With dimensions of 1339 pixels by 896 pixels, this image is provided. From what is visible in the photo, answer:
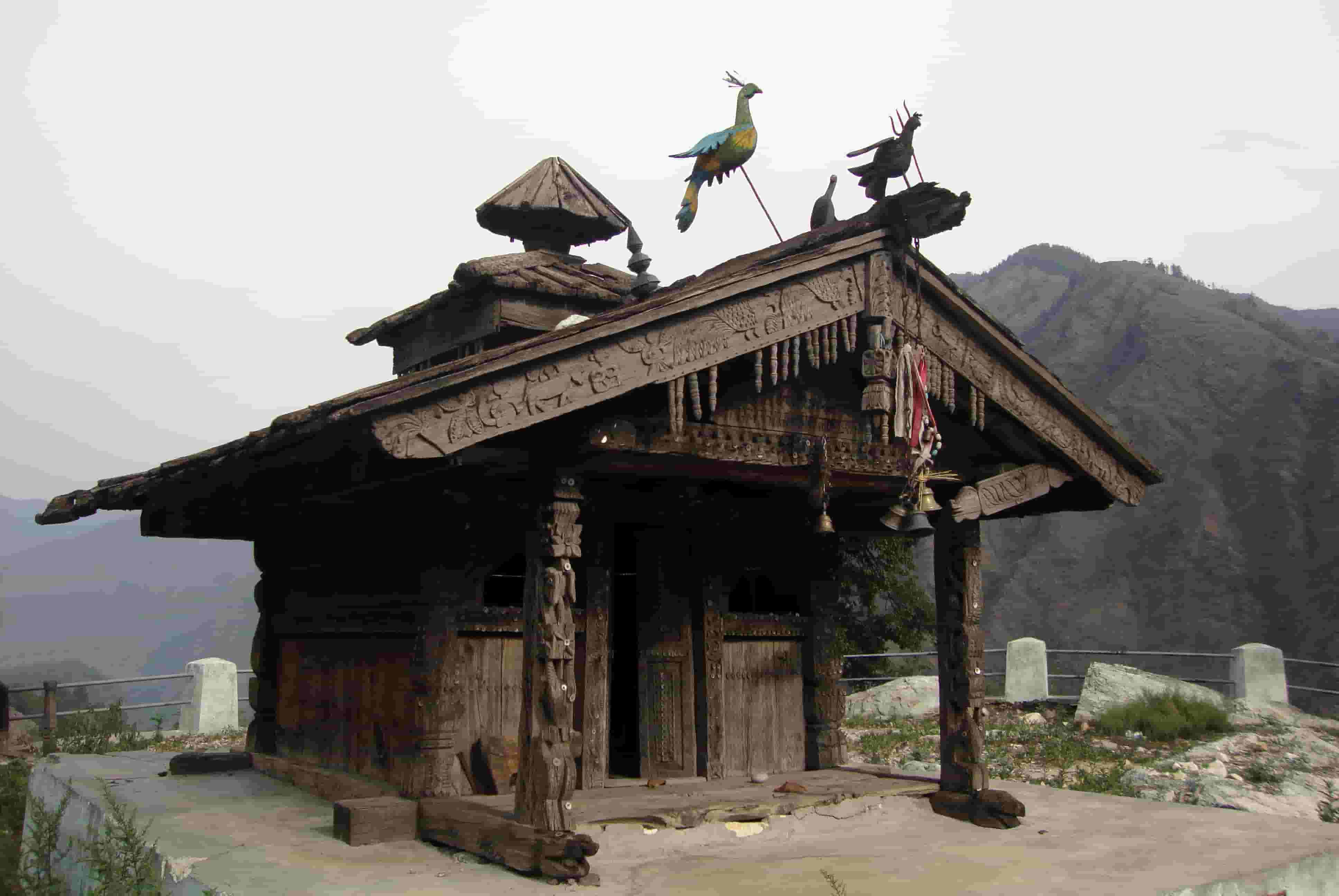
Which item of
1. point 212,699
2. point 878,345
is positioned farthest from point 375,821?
point 212,699

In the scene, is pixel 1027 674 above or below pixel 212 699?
above

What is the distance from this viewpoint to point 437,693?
7.96 m

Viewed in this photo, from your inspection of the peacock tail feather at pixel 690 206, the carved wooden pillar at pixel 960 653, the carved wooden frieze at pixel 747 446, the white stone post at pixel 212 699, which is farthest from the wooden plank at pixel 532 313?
the white stone post at pixel 212 699

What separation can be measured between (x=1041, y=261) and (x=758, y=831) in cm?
8378

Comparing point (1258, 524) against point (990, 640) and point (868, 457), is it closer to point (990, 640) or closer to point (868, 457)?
point (990, 640)

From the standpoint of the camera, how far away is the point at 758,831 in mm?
7898

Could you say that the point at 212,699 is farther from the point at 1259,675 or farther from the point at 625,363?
the point at 1259,675

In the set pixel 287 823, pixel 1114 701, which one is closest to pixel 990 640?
pixel 1114 701

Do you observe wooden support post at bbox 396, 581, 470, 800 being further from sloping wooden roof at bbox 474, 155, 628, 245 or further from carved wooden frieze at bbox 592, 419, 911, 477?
sloping wooden roof at bbox 474, 155, 628, 245

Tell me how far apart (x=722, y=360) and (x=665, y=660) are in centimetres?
310

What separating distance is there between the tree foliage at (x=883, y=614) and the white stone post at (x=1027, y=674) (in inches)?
241

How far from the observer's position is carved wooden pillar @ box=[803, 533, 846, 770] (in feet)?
33.2

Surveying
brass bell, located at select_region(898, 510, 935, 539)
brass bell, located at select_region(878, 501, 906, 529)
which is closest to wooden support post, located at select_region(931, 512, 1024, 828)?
brass bell, located at select_region(898, 510, 935, 539)

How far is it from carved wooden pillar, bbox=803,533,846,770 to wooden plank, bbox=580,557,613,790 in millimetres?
2200
